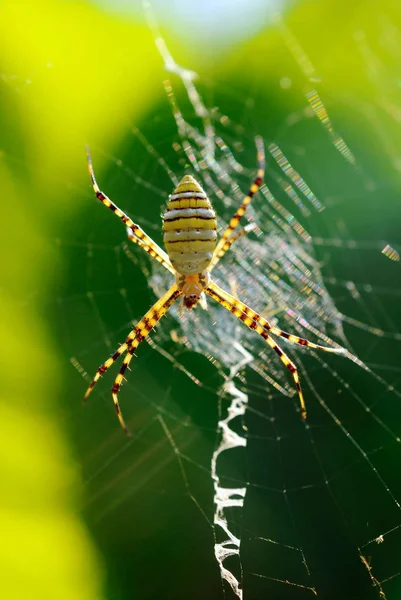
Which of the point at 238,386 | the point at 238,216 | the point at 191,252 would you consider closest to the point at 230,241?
the point at 238,216

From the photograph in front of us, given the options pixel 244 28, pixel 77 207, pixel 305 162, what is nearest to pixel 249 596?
pixel 77 207

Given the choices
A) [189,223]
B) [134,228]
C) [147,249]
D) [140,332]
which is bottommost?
[140,332]

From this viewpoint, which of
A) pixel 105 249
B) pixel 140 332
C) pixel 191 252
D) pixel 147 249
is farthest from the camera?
pixel 105 249

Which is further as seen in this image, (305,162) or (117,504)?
(305,162)

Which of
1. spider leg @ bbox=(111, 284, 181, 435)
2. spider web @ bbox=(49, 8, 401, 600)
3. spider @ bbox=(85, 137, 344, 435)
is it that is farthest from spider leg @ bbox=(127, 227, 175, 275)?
spider web @ bbox=(49, 8, 401, 600)

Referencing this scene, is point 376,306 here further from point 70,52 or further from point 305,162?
point 70,52

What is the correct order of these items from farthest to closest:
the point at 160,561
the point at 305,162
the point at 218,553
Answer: the point at 305,162, the point at 160,561, the point at 218,553

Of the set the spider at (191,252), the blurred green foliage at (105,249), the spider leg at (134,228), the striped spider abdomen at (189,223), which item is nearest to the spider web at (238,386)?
the blurred green foliage at (105,249)

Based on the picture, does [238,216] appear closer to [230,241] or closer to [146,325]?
[230,241]
